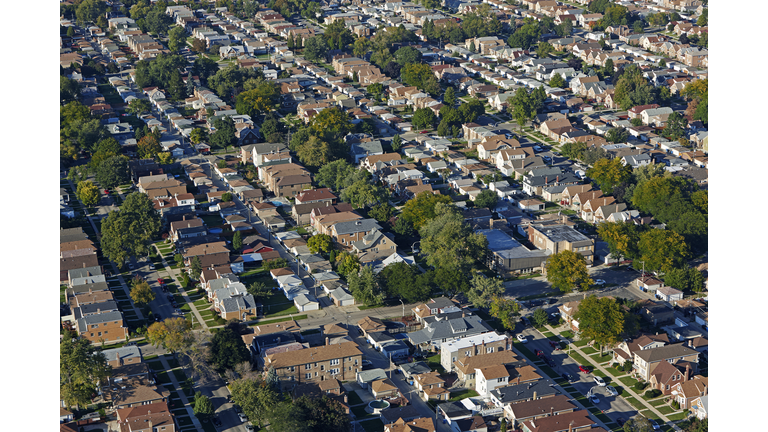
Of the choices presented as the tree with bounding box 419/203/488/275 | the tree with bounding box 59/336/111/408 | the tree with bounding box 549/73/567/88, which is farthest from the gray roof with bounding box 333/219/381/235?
the tree with bounding box 549/73/567/88

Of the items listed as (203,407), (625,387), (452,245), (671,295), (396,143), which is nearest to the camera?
(203,407)

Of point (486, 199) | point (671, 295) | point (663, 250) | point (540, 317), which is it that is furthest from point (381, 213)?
point (671, 295)

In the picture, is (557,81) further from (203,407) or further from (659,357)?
(203,407)

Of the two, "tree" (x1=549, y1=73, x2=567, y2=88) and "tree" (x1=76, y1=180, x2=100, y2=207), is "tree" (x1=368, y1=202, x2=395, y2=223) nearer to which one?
"tree" (x1=76, y1=180, x2=100, y2=207)

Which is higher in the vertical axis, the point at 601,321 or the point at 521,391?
the point at 601,321

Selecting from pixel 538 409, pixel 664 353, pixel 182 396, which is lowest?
pixel 182 396

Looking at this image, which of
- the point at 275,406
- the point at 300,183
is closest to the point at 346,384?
the point at 275,406
